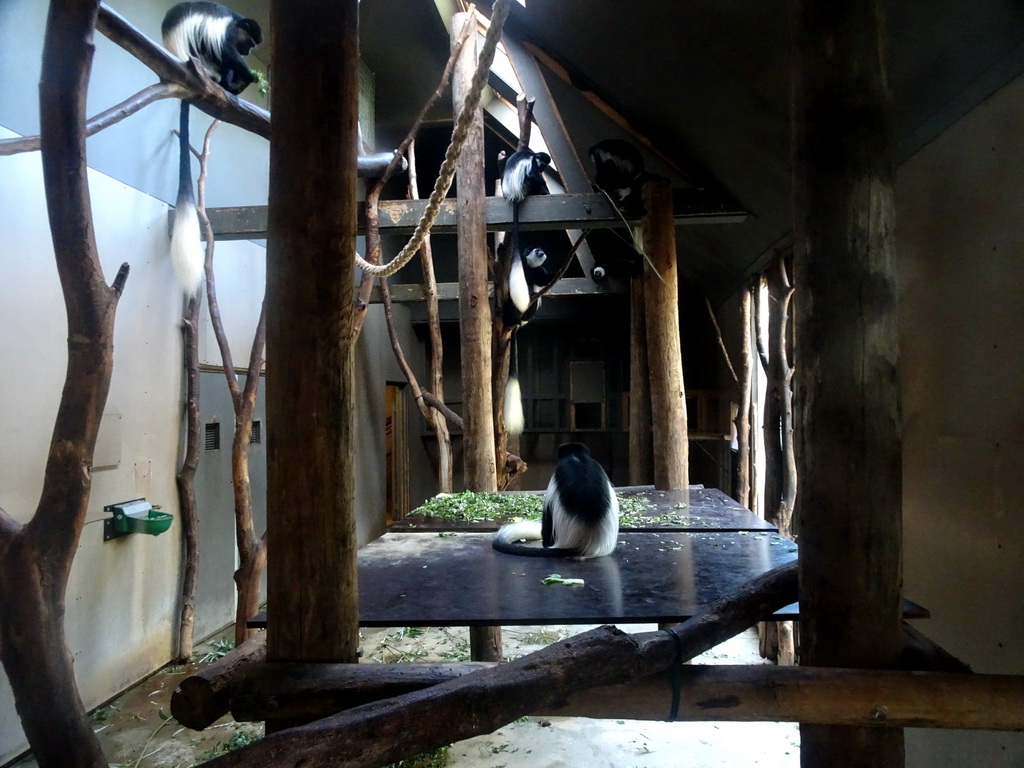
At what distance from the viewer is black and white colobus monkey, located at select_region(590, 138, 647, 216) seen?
3.75m

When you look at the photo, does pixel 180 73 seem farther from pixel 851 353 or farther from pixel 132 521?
pixel 132 521

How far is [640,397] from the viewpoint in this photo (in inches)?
218

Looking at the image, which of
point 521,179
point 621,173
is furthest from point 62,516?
point 621,173

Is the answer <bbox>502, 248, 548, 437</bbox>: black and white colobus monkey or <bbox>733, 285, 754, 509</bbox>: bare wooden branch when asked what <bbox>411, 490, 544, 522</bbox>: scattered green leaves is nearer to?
<bbox>502, 248, 548, 437</bbox>: black and white colobus monkey

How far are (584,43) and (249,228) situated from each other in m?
2.37

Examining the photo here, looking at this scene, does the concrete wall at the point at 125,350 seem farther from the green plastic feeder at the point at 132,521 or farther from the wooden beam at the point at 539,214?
the wooden beam at the point at 539,214

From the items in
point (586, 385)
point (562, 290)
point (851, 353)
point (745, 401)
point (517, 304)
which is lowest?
point (745, 401)

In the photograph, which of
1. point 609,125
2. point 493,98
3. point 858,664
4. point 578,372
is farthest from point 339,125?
point 578,372

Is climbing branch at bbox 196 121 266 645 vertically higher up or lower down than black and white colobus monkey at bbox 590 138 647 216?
lower down

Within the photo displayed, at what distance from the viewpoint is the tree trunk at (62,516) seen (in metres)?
2.01

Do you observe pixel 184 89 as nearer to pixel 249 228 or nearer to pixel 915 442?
pixel 249 228

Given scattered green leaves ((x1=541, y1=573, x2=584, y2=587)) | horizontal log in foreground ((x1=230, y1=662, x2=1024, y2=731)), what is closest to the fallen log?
horizontal log in foreground ((x1=230, y1=662, x2=1024, y2=731))

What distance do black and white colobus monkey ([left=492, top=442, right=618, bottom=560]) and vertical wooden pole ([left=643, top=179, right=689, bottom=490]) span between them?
3.36 ft

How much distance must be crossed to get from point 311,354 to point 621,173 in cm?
310
